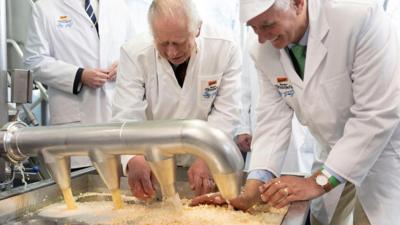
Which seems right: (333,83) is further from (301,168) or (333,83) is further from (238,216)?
(301,168)

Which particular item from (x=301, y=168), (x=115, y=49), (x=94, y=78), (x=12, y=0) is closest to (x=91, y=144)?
(x=94, y=78)

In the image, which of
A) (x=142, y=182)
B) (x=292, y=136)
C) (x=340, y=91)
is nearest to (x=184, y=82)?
(x=142, y=182)

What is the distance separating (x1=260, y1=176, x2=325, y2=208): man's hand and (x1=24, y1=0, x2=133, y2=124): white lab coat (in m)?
1.15

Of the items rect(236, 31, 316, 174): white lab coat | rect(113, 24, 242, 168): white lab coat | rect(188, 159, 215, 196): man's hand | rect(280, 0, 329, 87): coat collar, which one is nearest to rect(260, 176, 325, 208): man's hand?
rect(188, 159, 215, 196): man's hand

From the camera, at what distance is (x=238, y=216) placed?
1.12 metres

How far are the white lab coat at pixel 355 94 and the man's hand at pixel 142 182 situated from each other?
13.2 inches

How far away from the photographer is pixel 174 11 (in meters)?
1.27

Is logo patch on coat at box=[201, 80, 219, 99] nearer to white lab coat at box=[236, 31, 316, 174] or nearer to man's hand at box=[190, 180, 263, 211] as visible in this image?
man's hand at box=[190, 180, 263, 211]

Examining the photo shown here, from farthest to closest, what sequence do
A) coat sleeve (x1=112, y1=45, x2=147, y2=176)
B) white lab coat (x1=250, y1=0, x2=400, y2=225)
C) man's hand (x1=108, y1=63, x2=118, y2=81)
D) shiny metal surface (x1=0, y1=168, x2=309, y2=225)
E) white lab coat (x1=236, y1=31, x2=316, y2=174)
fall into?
white lab coat (x1=236, y1=31, x2=316, y2=174) → man's hand (x1=108, y1=63, x2=118, y2=81) → coat sleeve (x1=112, y1=45, x2=147, y2=176) → white lab coat (x1=250, y1=0, x2=400, y2=225) → shiny metal surface (x1=0, y1=168, x2=309, y2=225)

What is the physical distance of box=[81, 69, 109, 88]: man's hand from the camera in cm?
195

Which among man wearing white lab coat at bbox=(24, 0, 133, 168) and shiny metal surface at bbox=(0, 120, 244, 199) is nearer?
shiny metal surface at bbox=(0, 120, 244, 199)

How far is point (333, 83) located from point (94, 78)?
3.80 ft

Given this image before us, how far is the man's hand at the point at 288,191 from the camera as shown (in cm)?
111

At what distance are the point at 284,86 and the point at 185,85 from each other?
0.37m
